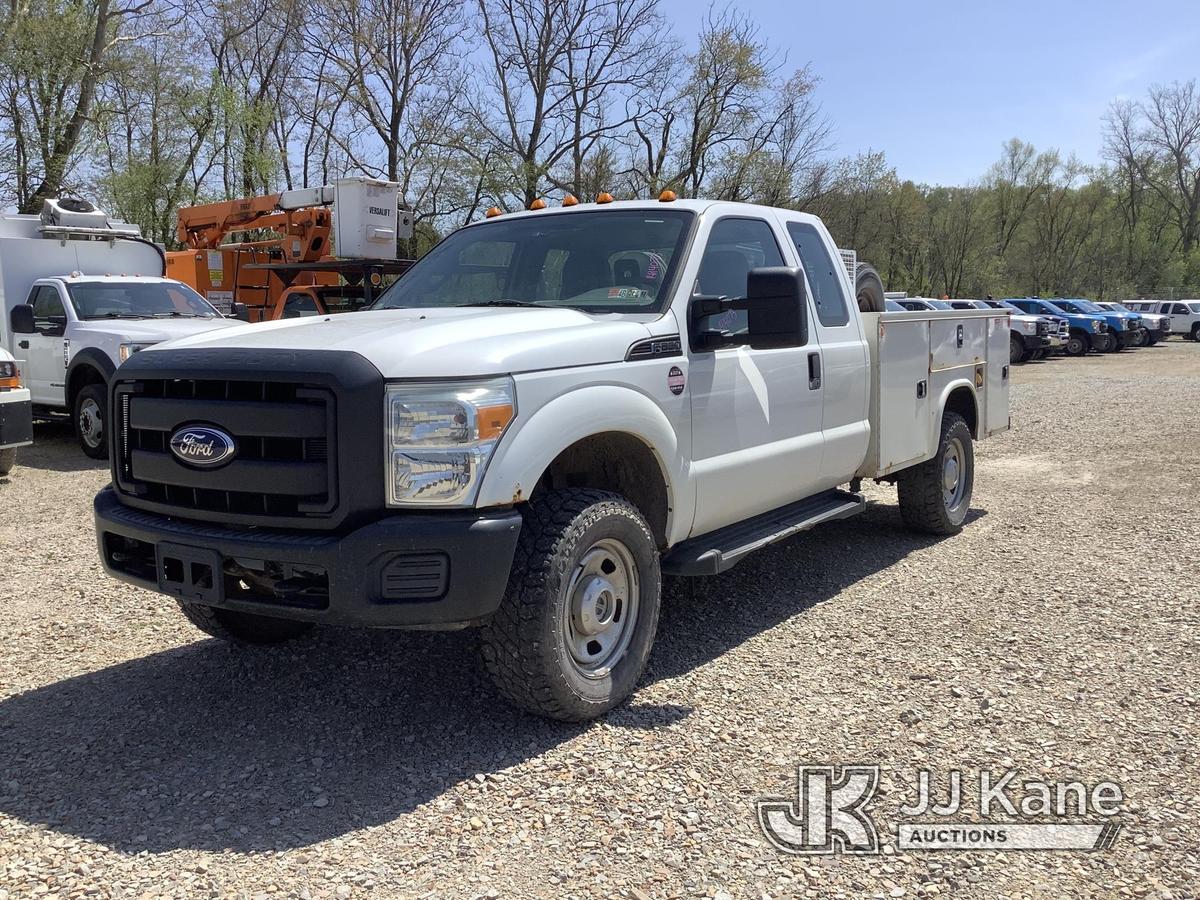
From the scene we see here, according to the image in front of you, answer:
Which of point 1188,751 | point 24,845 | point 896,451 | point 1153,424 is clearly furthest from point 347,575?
point 1153,424

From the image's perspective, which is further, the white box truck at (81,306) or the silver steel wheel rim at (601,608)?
the white box truck at (81,306)

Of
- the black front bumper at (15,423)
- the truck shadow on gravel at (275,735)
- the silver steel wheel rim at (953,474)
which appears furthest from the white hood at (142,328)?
the silver steel wheel rim at (953,474)

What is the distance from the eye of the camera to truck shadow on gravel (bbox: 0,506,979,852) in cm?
316

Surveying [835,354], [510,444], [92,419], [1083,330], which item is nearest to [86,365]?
[92,419]

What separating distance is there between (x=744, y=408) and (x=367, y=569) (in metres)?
2.04

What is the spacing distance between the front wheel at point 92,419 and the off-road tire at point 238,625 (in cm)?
660

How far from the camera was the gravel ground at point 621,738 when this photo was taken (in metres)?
2.85

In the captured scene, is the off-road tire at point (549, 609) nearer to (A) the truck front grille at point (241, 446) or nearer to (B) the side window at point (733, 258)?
(A) the truck front grille at point (241, 446)

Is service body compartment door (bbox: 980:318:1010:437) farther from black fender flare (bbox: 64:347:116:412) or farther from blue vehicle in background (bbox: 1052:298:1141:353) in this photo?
blue vehicle in background (bbox: 1052:298:1141:353)

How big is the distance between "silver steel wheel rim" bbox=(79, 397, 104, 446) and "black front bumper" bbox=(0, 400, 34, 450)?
1.34m

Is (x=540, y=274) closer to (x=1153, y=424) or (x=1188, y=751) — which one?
(x=1188, y=751)

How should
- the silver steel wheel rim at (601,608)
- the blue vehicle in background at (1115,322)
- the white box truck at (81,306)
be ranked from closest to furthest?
1. the silver steel wheel rim at (601,608)
2. the white box truck at (81,306)
3. the blue vehicle in background at (1115,322)

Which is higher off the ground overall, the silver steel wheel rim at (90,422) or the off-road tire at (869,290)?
the off-road tire at (869,290)

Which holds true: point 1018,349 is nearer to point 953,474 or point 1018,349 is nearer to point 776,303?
point 953,474
